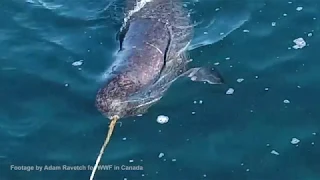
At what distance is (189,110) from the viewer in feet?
31.1

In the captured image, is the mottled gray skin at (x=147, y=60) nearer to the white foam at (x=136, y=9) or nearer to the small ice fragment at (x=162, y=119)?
the white foam at (x=136, y=9)

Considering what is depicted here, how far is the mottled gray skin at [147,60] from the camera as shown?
937 centimetres

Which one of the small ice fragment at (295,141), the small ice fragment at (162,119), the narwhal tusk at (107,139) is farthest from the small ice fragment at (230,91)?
the narwhal tusk at (107,139)

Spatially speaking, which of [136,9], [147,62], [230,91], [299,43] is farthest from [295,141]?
[136,9]

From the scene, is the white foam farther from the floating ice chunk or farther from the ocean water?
the floating ice chunk

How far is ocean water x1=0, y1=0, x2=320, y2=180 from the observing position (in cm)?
876

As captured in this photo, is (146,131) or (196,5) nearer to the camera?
(146,131)

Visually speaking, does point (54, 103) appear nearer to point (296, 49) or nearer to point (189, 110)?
point (189, 110)

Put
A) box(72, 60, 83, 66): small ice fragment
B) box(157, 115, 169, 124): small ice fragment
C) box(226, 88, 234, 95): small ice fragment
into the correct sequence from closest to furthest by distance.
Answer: box(157, 115, 169, 124): small ice fragment, box(226, 88, 234, 95): small ice fragment, box(72, 60, 83, 66): small ice fragment

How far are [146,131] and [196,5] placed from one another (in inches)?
132

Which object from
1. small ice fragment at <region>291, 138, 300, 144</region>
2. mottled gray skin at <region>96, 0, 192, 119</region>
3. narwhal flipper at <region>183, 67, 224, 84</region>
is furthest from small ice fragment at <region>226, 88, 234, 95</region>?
small ice fragment at <region>291, 138, 300, 144</region>

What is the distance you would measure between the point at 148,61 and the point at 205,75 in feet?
2.85

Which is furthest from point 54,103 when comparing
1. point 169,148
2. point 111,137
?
point 169,148

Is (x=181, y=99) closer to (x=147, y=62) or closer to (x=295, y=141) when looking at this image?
(x=147, y=62)
